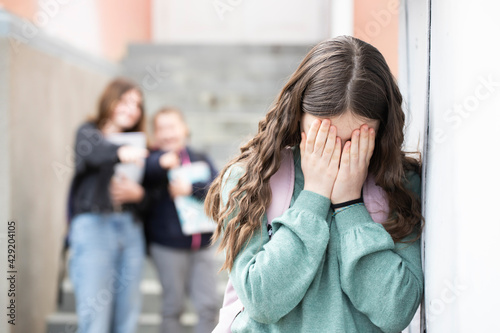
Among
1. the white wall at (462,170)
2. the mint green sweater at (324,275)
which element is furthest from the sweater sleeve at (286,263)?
the white wall at (462,170)

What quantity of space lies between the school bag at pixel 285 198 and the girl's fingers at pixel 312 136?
0.11 m

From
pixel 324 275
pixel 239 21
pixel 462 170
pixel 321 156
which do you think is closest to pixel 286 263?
pixel 324 275

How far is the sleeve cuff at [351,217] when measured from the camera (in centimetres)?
116

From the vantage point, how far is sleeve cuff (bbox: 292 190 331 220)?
3.79 feet

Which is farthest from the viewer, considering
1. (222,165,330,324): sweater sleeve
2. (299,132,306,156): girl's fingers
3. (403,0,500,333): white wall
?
(299,132,306,156): girl's fingers

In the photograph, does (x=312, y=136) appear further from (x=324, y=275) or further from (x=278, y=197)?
(x=324, y=275)

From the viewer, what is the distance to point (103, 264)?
9.82 feet

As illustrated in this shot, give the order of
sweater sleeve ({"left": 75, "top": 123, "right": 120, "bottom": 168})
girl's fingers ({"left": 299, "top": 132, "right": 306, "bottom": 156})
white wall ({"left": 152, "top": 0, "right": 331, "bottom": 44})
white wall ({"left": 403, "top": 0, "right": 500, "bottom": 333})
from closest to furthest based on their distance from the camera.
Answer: white wall ({"left": 403, "top": 0, "right": 500, "bottom": 333})
girl's fingers ({"left": 299, "top": 132, "right": 306, "bottom": 156})
sweater sleeve ({"left": 75, "top": 123, "right": 120, "bottom": 168})
white wall ({"left": 152, "top": 0, "right": 331, "bottom": 44})

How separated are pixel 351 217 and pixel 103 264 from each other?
219 cm

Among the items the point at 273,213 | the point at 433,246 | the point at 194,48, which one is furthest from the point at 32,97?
the point at 433,246

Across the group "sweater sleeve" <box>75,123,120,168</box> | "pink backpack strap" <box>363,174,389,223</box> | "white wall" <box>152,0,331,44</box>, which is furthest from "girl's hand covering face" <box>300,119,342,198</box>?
"white wall" <box>152,0,331,44</box>

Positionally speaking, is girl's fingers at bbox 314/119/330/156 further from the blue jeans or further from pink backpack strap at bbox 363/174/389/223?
the blue jeans

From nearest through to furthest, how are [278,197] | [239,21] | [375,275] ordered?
[375,275], [278,197], [239,21]

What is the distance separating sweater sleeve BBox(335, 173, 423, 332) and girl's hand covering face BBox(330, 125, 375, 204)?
0.05 meters
